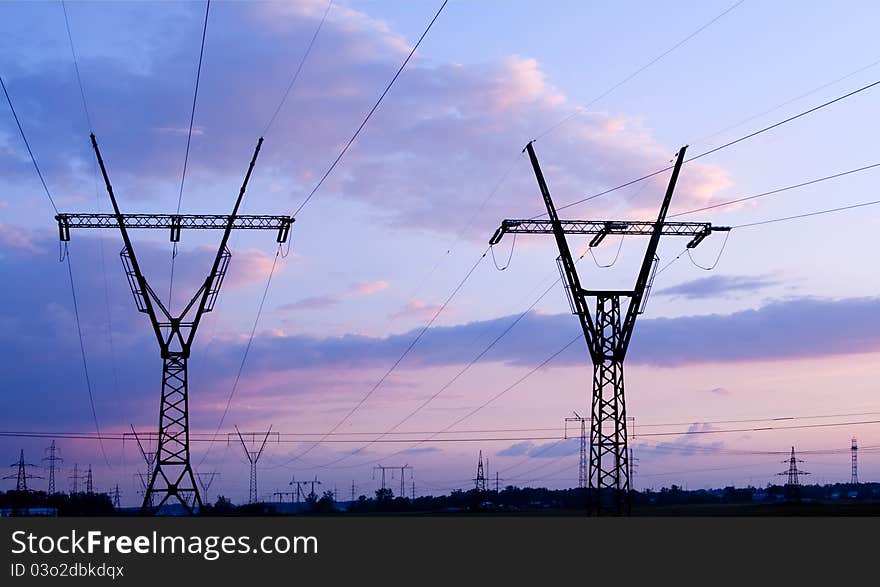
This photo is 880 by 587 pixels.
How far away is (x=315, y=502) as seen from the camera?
572ft

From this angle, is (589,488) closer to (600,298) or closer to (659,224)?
(600,298)

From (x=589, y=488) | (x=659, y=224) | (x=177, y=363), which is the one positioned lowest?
(x=589, y=488)
